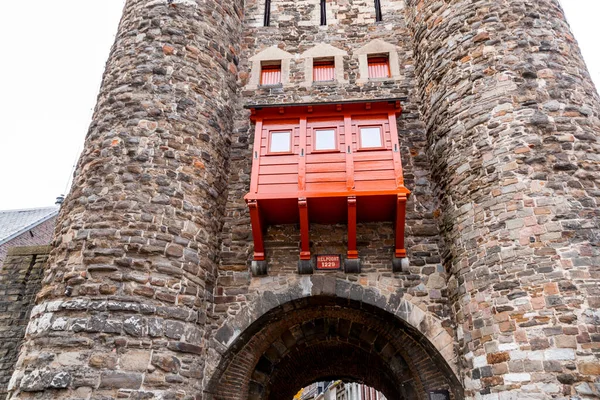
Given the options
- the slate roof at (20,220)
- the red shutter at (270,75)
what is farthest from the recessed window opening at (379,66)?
the slate roof at (20,220)

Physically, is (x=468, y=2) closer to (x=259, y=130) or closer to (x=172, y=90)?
(x=259, y=130)

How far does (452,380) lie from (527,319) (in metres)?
1.49

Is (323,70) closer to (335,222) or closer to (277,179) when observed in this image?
(277,179)

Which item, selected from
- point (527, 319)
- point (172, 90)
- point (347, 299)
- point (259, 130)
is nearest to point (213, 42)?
point (172, 90)

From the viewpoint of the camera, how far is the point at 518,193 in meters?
5.88

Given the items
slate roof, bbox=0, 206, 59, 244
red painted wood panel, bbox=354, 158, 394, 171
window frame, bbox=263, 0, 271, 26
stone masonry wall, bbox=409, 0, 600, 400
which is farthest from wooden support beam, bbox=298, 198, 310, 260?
slate roof, bbox=0, 206, 59, 244

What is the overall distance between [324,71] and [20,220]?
51.1ft

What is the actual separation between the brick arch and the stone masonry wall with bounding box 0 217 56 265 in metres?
11.9

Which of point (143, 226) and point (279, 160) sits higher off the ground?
point (279, 160)

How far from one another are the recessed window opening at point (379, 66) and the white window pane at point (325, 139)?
2.13 meters

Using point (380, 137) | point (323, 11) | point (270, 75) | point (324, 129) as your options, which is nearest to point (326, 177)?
point (324, 129)

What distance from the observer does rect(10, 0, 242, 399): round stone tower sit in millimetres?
5414

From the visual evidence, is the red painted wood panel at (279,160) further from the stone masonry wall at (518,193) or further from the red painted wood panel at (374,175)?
the stone masonry wall at (518,193)

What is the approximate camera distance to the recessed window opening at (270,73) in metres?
8.95
